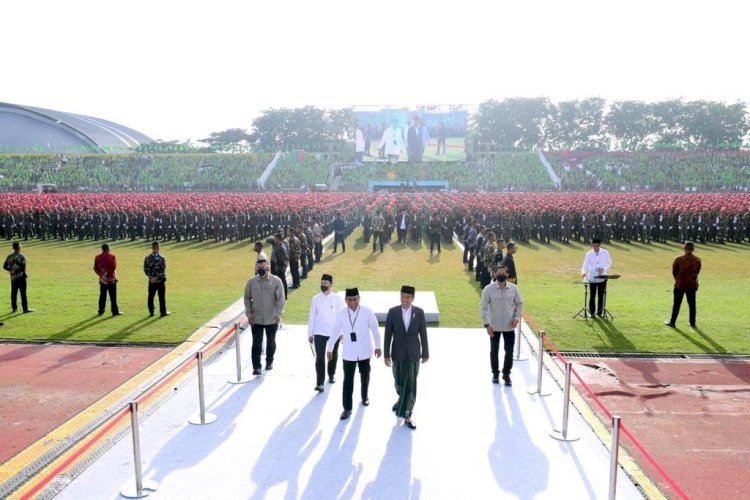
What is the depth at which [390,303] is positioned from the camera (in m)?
10.4

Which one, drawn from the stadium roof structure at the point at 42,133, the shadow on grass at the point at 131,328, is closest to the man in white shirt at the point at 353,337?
the shadow on grass at the point at 131,328

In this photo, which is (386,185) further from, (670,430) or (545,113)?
(670,430)

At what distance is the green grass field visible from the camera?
365 inches

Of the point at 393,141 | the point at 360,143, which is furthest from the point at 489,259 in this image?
the point at 360,143

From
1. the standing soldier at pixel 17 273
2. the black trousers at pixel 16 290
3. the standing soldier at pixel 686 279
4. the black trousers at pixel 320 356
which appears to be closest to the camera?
the black trousers at pixel 320 356

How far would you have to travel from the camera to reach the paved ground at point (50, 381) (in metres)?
5.91

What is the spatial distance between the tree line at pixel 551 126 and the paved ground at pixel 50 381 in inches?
3097

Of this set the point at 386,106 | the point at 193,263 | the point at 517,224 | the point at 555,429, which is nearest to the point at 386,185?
the point at 386,106

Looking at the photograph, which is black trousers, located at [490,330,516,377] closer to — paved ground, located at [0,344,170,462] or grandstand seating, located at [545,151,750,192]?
paved ground, located at [0,344,170,462]

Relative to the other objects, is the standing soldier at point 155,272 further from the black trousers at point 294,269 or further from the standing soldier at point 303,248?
the standing soldier at point 303,248

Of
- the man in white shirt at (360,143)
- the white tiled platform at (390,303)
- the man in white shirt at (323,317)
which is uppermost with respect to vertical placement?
the man in white shirt at (360,143)

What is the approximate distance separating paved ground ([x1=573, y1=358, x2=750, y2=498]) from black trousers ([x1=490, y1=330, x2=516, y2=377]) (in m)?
1.12

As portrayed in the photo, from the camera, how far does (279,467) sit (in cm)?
506

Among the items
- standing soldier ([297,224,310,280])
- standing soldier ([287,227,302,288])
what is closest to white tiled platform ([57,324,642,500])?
standing soldier ([287,227,302,288])
